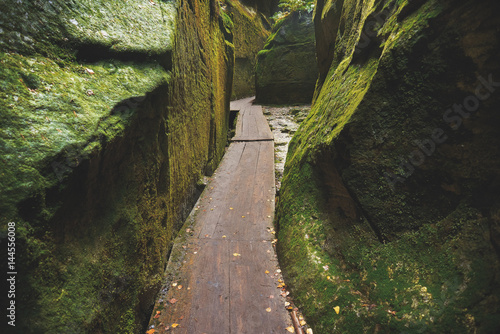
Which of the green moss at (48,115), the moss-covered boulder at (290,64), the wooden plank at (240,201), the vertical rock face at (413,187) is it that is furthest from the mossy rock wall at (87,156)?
the moss-covered boulder at (290,64)

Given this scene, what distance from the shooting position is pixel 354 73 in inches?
123

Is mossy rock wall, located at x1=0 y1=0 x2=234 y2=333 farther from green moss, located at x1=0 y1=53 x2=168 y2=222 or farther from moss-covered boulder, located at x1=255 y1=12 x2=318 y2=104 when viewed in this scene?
moss-covered boulder, located at x1=255 y1=12 x2=318 y2=104

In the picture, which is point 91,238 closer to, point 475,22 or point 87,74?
point 87,74

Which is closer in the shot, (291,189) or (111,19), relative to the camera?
(111,19)

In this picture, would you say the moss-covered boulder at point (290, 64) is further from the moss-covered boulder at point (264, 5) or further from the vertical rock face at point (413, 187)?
the vertical rock face at point (413, 187)

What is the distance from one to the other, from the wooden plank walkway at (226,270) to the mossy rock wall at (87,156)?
26cm

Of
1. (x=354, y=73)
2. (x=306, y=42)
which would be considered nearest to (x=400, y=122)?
(x=354, y=73)

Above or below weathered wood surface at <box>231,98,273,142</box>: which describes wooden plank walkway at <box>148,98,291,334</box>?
below

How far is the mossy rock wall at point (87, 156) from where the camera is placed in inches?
55.9

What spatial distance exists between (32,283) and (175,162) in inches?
92.2

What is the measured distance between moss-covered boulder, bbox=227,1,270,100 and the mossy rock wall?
14.8 metres

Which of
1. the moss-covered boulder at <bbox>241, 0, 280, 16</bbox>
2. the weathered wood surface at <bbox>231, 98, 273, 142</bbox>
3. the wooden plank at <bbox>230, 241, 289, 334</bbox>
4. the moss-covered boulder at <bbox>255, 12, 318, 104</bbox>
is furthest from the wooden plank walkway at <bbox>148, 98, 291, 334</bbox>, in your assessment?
the moss-covered boulder at <bbox>241, 0, 280, 16</bbox>

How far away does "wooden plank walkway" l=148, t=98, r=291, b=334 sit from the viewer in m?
2.51

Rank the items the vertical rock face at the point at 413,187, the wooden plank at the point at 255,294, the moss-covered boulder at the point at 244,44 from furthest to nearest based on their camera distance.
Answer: the moss-covered boulder at the point at 244,44 < the wooden plank at the point at 255,294 < the vertical rock face at the point at 413,187
